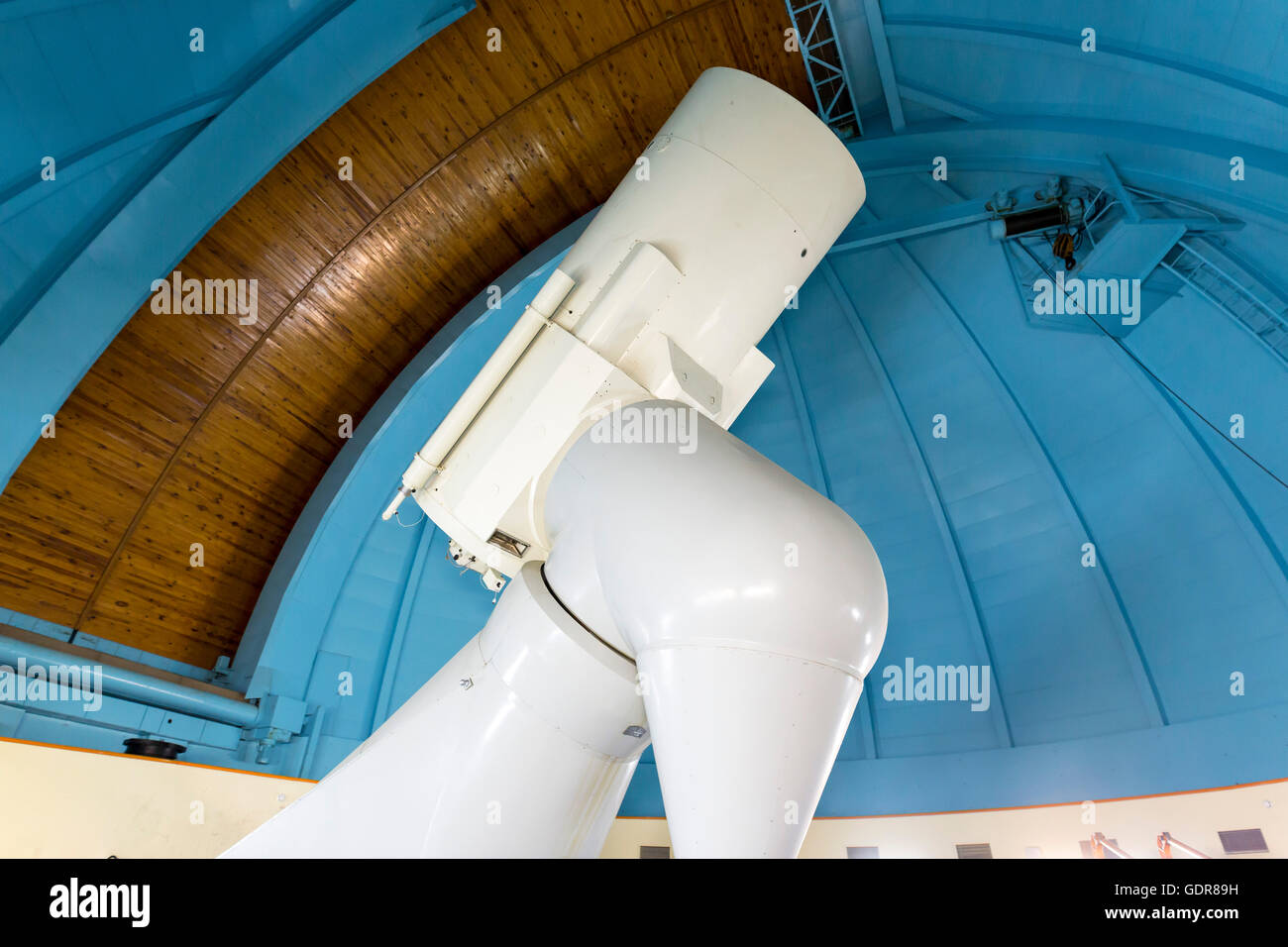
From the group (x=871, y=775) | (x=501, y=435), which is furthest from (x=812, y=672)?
(x=871, y=775)

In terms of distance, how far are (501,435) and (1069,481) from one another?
229 inches

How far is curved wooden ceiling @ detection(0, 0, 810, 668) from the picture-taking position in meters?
6.15

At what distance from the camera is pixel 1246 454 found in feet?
17.9

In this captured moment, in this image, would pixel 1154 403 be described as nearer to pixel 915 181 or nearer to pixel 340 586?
pixel 915 181

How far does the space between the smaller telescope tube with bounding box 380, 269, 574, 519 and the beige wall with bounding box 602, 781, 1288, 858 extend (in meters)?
5.24

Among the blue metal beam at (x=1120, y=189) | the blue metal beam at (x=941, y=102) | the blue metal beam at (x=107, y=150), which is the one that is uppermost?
the blue metal beam at (x=941, y=102)

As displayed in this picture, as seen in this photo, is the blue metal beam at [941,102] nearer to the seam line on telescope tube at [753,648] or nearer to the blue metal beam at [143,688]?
the seam line on telescope tube at [753,648]

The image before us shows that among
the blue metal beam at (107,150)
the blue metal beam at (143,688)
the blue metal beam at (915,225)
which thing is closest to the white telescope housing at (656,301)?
the blue metal beam at (107,150)

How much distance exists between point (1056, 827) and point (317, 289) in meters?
8.49

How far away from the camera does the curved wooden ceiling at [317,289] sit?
6.15m

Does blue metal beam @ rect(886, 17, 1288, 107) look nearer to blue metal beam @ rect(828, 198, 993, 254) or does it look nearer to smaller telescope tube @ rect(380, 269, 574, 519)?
blue metal beam @ rect(828, 198, 993, 254)

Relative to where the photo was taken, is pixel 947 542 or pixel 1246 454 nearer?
pixel 1246 454

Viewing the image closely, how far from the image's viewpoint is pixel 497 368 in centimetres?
361
